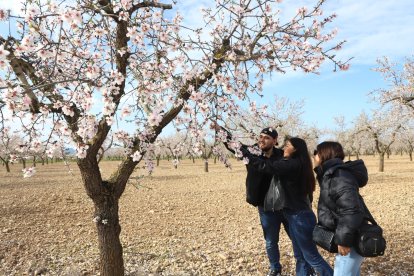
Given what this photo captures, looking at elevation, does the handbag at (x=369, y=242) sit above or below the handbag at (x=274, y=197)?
below

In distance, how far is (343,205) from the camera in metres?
2.94

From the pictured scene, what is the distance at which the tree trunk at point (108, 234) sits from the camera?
4.12 m

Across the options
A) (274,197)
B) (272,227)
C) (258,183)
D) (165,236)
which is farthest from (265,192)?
(165,236)

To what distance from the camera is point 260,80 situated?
4621mm

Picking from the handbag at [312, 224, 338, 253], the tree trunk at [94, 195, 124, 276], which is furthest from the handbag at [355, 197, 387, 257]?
A: the tree trunk at [94, 195, 124, 276]

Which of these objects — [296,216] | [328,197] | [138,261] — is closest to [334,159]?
[328,197]

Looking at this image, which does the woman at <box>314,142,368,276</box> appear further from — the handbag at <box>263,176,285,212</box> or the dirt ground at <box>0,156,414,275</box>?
the dirt ground at <box>0,156,414,275</box>

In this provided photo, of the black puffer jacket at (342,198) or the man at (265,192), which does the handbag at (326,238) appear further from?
the man at (265,192)

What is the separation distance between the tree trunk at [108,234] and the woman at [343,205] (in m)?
2.41

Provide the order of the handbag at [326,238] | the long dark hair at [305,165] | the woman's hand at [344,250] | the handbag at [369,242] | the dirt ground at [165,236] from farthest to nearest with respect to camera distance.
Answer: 1. the dirt ground at [165,236]
2. the long dark hair at [305,165]
3. the handbag at [326,238]
4. the woman's hand at [344,250]
5. the handbag at [369,242]

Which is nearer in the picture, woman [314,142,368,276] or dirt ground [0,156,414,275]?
woman [314,142,368,276]

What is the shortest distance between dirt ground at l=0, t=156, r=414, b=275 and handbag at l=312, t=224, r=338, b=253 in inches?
80.0

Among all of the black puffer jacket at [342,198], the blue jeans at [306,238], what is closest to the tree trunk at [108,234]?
the blue jeans at [306,238]

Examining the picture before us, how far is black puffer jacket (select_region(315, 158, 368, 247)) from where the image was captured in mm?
2900
